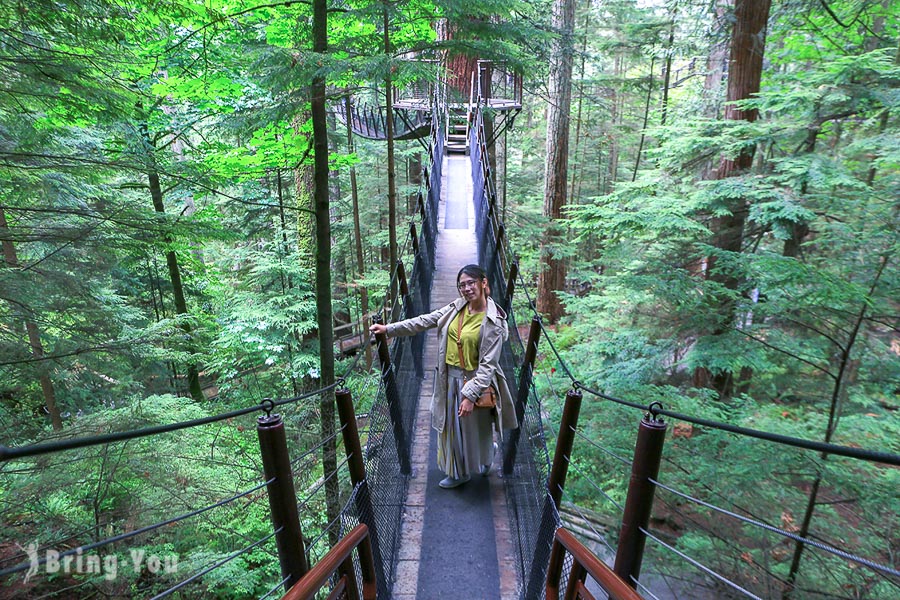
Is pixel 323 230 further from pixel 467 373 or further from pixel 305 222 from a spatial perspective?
pixel 305 222

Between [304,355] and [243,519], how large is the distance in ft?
7.94

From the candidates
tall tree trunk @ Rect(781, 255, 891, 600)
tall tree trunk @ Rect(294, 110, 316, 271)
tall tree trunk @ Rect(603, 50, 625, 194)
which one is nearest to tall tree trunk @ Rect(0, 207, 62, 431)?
tall tree trunk @ Rect(294, 110, 316, 271)

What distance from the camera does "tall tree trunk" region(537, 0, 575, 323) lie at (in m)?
8.12

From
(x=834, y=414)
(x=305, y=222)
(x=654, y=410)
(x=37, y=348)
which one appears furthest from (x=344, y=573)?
(x=305, y=222)

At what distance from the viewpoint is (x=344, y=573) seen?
163 centimetres

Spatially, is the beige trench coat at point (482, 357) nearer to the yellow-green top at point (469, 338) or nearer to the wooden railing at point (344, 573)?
the yellow-green top at point (469, 338)

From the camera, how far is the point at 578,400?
174 cm

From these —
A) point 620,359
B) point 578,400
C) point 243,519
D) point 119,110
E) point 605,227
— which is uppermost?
point 119,110

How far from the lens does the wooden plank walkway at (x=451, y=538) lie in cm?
236

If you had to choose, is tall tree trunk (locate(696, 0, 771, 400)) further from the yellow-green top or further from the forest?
the yellow-green top

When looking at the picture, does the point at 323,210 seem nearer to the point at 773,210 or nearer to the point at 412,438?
the point at 412,438

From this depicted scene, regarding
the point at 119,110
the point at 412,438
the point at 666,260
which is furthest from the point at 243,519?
the point at 666,260

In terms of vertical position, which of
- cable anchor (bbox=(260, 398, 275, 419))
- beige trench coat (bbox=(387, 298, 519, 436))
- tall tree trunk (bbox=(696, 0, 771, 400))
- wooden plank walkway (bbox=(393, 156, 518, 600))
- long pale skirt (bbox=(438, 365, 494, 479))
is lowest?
wooden plank walkway (bbox=(393, 156, 518, 600))

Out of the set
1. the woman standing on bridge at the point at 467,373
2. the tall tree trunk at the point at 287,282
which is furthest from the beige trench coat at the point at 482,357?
the tall tree trunk at the point at 287,282
